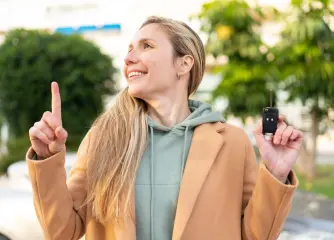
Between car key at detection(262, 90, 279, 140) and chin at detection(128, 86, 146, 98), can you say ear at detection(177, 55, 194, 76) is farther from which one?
car key at detection(262, 90, 279, 140)

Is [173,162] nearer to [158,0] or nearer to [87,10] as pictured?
[158,0]

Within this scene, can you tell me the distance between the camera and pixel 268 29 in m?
10.6

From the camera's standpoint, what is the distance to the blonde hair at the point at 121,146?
58.7 inches

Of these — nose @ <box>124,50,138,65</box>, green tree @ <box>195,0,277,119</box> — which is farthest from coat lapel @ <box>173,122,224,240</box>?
green tree @ <box>195,0,277,119</box>

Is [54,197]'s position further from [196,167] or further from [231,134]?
[231,134]

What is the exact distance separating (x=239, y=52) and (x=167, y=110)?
628cm

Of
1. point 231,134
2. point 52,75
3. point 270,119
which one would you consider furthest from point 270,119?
point 52,75

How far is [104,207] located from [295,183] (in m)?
0.57

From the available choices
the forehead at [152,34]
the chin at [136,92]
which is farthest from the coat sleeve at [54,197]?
the forehead at [152,34]

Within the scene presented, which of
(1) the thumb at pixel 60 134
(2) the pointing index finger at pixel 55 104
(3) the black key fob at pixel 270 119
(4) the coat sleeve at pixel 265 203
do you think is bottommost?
(4) the coat sleeve at pixel 265 203

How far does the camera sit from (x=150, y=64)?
1593mm

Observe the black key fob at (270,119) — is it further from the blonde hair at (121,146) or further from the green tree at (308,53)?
the green tree at (308,53)

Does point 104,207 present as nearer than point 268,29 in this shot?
Yes

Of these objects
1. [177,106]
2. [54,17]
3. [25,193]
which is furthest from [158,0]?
[177,106]
